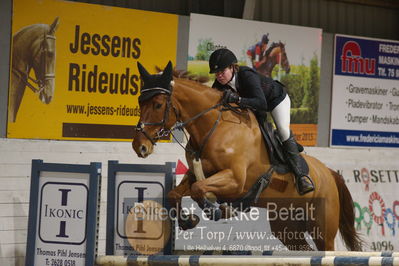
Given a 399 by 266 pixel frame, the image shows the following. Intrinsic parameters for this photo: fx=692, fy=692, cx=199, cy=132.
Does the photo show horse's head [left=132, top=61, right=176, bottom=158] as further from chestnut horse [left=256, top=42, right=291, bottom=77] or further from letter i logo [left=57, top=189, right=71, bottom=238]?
chestnut horse [left=256, top=42, right=291, bottom=77]

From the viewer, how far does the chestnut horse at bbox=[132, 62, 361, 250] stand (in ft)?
14.5

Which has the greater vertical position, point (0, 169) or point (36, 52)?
point (36, 52)

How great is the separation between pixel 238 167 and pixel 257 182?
0.30 m

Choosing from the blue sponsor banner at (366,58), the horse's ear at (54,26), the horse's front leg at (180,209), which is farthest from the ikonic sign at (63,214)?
the blue sponsor banner at (366,58)

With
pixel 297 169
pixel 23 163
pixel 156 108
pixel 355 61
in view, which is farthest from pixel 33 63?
pixel 355 61

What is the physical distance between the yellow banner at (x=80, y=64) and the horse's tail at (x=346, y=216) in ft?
7.56

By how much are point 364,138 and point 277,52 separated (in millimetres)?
1659

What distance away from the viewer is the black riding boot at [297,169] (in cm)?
493

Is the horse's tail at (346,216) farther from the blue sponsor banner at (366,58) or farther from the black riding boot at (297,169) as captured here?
the blue sponsor banner at (366,58)

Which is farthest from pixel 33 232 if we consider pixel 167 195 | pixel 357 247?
pixel 357 247

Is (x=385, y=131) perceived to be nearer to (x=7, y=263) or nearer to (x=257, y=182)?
(x=257, y=182)

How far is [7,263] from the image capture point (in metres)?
6.01

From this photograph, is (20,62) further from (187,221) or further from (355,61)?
(355,61)

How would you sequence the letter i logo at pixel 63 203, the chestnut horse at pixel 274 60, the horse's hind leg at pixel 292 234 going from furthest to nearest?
the chestnut horse at pixel 274 60 → the horse's hind leg at pixel 292 234 → the letter i logo at pixel 63 203
